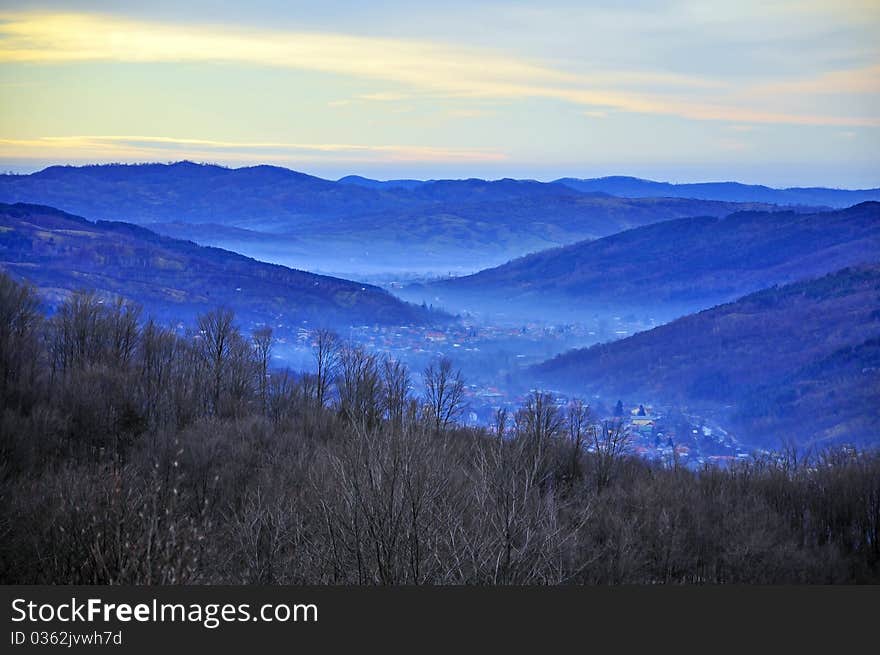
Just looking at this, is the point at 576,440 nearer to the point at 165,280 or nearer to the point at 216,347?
the point at 216,347

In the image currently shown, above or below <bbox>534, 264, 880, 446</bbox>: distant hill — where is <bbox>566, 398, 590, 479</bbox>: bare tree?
above

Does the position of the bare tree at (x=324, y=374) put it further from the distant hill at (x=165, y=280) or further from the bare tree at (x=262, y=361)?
the distant hill at (x=165, y=280)

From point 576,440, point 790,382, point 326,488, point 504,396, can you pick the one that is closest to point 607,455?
point 576,440

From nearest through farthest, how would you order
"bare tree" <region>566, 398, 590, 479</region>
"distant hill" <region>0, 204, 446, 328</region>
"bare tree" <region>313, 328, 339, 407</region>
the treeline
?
1. the treeline
2. "bare tree" <region>566, 398, 590, 479</region>
3. "bare tree" <region>313, 328, 339, 407</region>
4. "distant hill" <region>0, 204, 446, 328</region>

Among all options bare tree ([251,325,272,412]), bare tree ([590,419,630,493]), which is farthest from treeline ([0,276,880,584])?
bare tree ([251,325,272,412])

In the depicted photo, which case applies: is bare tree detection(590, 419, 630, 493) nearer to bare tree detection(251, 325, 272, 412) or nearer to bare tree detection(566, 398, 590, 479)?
bare tree detection(566, 398, 590, 479)

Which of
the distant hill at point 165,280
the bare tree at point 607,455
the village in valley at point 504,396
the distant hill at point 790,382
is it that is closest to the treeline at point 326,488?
the bare tree at point 607,455

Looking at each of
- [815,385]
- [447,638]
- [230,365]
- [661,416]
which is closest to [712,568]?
[447,638]

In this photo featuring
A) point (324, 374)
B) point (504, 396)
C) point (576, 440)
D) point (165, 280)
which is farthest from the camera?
point (165, 280)

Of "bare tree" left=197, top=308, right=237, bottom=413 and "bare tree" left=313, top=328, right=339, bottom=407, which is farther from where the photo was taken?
"bare tree" left=313, top=328, right=339, bottom=407
